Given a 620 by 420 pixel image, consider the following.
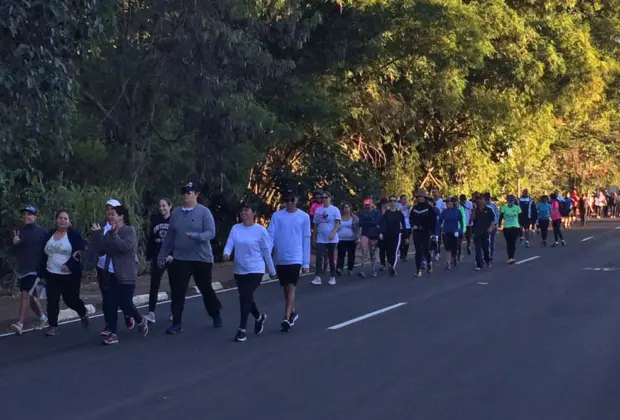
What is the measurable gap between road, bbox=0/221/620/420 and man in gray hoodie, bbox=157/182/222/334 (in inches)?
22.2

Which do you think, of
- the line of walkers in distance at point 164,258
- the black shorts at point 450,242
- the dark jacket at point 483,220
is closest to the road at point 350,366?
the line of walkers in distance at point 164,258

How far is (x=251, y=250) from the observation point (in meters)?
11.1

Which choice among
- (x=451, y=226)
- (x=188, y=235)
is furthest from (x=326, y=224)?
(x=188, y=235)

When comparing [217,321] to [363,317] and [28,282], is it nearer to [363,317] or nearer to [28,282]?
[363,317]

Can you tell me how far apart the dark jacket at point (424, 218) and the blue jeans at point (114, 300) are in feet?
31.5

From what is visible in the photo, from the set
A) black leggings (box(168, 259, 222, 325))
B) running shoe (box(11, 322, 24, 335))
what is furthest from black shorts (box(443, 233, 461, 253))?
running shoe (box(11, 322, 24, 335))

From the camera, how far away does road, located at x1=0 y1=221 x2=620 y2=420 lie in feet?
25.1

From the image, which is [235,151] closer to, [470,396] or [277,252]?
[277,252]

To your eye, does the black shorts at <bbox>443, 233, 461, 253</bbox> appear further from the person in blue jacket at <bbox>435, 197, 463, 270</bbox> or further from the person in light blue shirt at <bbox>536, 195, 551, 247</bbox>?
the person in light blue shirt at <bbox>536, 195, 551, 247</bbox>

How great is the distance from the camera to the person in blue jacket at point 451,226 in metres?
21.0

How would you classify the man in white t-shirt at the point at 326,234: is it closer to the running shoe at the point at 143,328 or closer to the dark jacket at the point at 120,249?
the running shoe at the point at 143,328

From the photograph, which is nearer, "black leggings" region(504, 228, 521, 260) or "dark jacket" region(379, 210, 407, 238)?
"dark jacket" region(379, 210, 407, 238)

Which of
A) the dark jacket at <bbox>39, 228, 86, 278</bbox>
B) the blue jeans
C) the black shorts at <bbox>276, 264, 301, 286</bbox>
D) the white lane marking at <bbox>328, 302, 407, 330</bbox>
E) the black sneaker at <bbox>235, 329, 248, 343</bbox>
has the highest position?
the dark jacket at <bbox>39, 228, 86, 278</bbox>

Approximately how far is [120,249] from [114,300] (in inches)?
Result: 24.2
